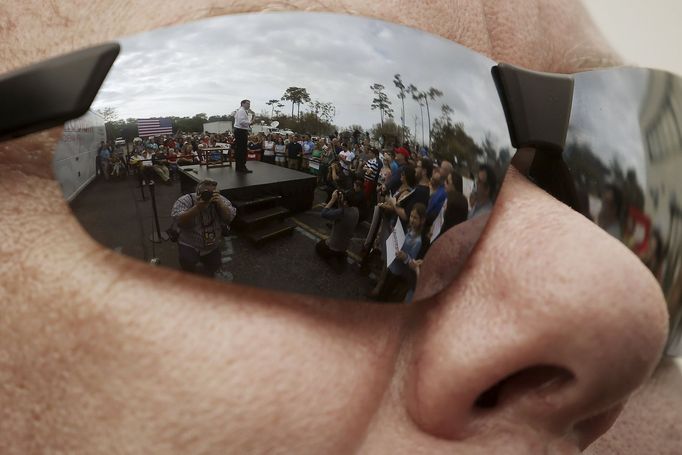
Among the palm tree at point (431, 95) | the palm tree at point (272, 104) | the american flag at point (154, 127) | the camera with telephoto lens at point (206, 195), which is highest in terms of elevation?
the palm tree at point (431, 95)

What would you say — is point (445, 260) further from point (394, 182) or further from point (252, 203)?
point (252, 203)

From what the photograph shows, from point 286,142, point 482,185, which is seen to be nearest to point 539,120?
point 482,185

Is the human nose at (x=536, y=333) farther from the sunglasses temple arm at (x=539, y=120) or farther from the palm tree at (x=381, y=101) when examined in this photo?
the palm tree at (x=381, y=101)

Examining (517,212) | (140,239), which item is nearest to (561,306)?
(517,212)

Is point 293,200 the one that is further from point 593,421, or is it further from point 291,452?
point 593,421

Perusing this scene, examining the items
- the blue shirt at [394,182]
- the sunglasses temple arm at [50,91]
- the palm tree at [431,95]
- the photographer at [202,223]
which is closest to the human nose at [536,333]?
the blue shirt at [394,182]

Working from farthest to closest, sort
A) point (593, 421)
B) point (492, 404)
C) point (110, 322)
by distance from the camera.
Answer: point (593, 421), point (492, 404), point (110, 322)
